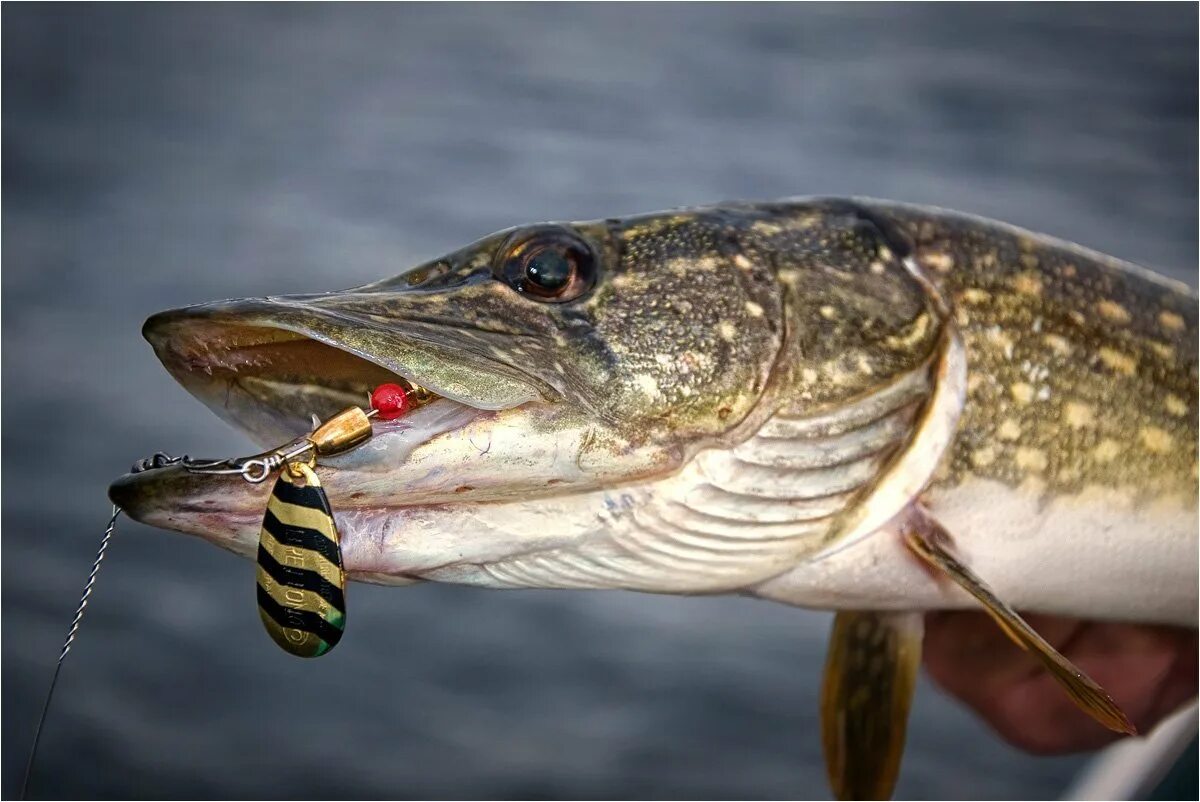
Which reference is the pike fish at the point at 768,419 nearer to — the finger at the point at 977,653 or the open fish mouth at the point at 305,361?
the open fish mouth at the point at 305,361

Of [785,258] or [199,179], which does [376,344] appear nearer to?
[785,258]

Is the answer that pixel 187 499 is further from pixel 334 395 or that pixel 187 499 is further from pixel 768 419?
pixel 768 419

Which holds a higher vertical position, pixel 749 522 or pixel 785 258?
pixel 785 258

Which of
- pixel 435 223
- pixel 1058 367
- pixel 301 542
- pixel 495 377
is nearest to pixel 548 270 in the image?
pixel 495 377

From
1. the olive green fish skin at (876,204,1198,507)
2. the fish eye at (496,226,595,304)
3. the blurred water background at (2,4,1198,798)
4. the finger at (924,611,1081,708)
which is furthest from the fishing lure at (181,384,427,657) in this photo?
the blurred water background at (2,4,1198,798)

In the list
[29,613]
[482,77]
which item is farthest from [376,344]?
[482,77]

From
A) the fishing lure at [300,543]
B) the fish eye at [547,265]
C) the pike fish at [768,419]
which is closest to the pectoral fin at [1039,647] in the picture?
the pike fish at [768,419]
